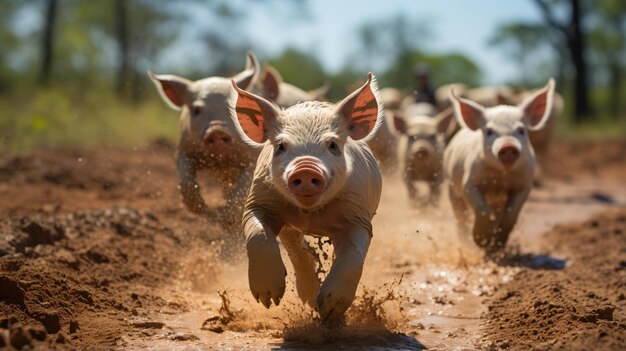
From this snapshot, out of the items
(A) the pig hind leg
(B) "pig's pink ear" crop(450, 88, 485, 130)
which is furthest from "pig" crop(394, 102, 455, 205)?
(B) "pig's pink ear" crop(450, 88, 485, 130)

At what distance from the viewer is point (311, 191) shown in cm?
471

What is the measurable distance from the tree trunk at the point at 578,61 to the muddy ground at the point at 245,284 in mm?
14158

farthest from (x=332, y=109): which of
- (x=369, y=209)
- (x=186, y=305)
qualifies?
(x=186, y=305)

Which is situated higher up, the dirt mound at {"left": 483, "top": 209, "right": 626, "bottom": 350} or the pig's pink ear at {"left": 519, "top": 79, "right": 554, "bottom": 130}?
the pig's pink ear at {"left": 519, "top": 79, "right": 554, "bottom": 130}

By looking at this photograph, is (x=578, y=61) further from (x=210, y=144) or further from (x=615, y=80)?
(x=210, y=144)

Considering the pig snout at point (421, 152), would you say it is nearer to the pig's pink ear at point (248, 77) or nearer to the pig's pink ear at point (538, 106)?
the pig's pink ear at point (538, 106)

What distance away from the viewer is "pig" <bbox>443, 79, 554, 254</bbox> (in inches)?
324

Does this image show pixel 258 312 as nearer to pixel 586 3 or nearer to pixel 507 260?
pixel 507 260

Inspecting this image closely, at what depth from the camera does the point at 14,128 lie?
52.4ft

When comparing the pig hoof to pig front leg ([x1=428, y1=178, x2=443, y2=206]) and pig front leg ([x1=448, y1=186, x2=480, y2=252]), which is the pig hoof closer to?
pig front leg ([x1=448, y1=186, x2=480, y2=252])

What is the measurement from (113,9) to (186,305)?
3232 cm

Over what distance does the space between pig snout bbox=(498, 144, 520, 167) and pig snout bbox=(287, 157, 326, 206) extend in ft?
11.8

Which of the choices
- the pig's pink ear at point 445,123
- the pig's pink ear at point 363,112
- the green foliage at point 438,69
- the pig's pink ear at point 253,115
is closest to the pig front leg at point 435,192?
the pig's pink ear at point 445,123

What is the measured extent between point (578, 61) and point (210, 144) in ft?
69.7
